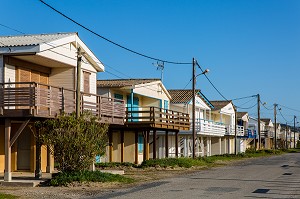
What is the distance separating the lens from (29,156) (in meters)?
26.8

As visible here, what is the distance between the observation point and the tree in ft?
68.4

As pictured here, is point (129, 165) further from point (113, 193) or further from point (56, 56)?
point (113, 193)

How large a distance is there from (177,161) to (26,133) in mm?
10719

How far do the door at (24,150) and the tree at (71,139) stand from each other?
5392mm

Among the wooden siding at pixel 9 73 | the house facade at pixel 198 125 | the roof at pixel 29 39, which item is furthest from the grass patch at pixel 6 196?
the house facade at pixel 198 125

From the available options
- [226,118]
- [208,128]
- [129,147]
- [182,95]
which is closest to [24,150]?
[129,147]

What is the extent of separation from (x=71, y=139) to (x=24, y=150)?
6.90 m

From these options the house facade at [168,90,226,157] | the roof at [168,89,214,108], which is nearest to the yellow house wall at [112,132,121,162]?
the house facade at [168,90,226,157]

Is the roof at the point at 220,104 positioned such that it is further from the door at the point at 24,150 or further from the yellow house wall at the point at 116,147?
the door at the point at 24,150

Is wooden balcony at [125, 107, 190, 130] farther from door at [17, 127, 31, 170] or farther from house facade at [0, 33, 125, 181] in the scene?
door at [17, 127, 31, 170]

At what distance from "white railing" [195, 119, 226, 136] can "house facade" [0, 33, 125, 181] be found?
18.4 meters

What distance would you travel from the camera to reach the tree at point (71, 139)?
20859 millimetres

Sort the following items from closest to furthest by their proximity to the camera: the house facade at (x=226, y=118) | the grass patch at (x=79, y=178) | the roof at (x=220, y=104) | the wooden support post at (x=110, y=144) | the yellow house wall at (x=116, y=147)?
the grass patch at (x=79, y=178) < the wooden support post at (x=110, y=144) < the yellow house wall at (x=116, y=147) < the house facade at (x=226, y=118) < the roof at (x=220, y=104)

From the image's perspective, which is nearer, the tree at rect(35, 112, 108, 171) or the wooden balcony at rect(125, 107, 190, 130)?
the tree at rect(35, 112, 108, 171)
